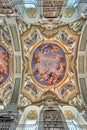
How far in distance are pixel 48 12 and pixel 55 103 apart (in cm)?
543

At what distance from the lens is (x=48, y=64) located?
16453mm

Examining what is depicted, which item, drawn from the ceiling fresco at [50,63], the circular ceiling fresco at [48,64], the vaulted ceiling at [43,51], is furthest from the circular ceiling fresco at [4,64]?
the circular ceiling fresco at [48,64]

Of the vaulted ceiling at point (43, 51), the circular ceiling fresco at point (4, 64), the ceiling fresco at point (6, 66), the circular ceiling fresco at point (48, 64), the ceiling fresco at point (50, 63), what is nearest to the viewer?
the vaulted ceiling at point (43, 51)

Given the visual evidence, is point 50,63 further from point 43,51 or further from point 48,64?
point 43,51

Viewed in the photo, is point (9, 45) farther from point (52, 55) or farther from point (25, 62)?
point (52, 55)

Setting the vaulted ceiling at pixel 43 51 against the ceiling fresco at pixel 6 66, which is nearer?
the vaulted ceiling at pixel 43 51

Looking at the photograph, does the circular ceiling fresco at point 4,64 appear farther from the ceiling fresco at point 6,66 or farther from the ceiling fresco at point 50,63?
the ceiling fresco at point 50,63

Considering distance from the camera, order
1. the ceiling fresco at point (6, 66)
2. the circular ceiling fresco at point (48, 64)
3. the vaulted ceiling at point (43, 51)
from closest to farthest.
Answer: the vaulted ceiling at point (43, 51) < the ceiling fresco at point (6, 66) < the circular ceiling fresco at point (48, 64)

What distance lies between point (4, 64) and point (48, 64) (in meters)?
2.93

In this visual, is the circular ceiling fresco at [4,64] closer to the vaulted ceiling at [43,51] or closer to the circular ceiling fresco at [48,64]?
the vaulted ceiling at [43,51]

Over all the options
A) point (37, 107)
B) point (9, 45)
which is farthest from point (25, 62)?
point (37, 107)

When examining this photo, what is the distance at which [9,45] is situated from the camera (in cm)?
1540

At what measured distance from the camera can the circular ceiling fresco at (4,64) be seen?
1578 cm

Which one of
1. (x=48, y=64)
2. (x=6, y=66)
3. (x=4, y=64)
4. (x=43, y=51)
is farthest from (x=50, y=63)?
(x=4, y=64)
